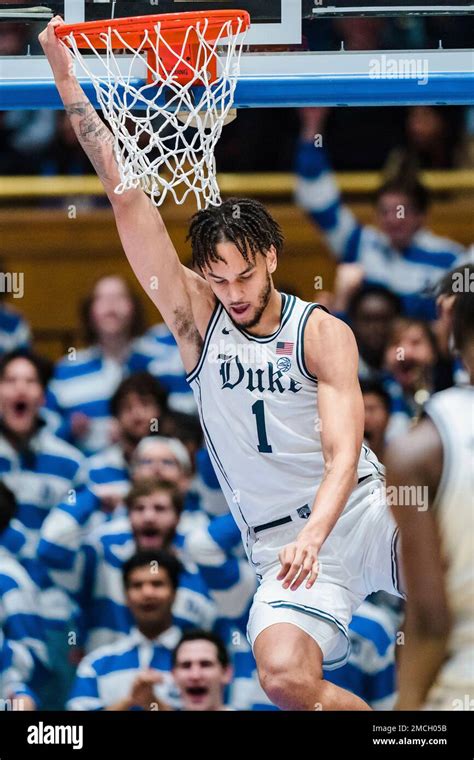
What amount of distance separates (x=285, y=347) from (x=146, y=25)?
1.08 metres

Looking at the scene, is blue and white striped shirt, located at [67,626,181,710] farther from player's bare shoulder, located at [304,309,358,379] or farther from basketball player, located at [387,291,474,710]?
basketball player, located at [387,291,474,710]

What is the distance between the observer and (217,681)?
533 cm

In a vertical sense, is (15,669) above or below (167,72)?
Result: below

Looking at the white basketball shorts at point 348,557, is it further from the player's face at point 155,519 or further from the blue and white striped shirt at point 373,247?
the blue and white striped shirt at point 373,247

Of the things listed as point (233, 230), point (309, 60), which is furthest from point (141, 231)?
point (309, 60)

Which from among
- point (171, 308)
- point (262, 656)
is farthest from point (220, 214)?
point (262, 656)

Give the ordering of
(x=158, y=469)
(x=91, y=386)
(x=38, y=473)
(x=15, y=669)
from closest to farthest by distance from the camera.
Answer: (x=15, y=669) → (x=158, y=469) → (x=38, y=473) → (x=91, y=386)

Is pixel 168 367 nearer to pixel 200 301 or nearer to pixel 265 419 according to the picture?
pixel 200 301

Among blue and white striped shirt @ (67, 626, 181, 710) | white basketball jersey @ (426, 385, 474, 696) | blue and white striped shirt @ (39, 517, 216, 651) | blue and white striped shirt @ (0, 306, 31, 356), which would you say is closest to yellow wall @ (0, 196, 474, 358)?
blue and white striped shirt @ (0, 306, 31, 356)

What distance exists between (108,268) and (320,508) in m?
3.38

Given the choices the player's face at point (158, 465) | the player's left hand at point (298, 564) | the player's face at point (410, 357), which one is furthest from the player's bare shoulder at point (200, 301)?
the player's face at point (410, 357)

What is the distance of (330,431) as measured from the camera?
4148 millimetres

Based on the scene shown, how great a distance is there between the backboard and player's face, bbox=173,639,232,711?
6.68ft
